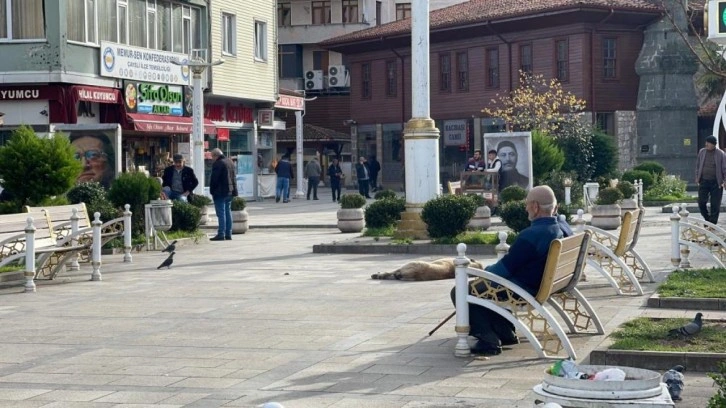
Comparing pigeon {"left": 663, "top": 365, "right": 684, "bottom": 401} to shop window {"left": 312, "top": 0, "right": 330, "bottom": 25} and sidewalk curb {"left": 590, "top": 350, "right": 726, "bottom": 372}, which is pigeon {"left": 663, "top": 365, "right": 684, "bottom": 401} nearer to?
sidewalk curb {"left": 590, "top": 350, "right": 726, "bottom": 372}

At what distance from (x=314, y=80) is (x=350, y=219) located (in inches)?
1639

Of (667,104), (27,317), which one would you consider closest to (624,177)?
(667,104)

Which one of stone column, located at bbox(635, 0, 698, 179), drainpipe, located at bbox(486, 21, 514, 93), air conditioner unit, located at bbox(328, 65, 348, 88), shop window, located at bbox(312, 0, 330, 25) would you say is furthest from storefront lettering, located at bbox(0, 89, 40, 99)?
shop window, located at bbox(312, 0, 330, 25)

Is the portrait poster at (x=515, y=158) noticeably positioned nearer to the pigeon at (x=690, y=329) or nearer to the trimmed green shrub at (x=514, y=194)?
the trimmed green shrub at (x=514, y=194)

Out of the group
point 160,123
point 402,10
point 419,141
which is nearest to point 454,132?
point 160,123

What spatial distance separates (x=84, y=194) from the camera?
21.3m

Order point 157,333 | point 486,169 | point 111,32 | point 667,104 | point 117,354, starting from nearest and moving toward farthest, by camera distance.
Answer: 1. point 117,354
2. point 157,333
3. point 486,169
4. point 111,32
5. point 667,104

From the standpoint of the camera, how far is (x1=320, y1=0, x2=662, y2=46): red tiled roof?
4656 centimetres

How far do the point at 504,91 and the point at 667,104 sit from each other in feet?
20.4

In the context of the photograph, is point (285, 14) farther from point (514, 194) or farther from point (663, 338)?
point (663, 338)

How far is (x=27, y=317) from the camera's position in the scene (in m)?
12.4

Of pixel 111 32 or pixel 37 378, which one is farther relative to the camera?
pixel 111 32

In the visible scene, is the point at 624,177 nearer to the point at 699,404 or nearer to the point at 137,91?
the point at 137,91

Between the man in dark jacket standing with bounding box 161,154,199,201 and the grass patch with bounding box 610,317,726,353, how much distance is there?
49.4 ft
